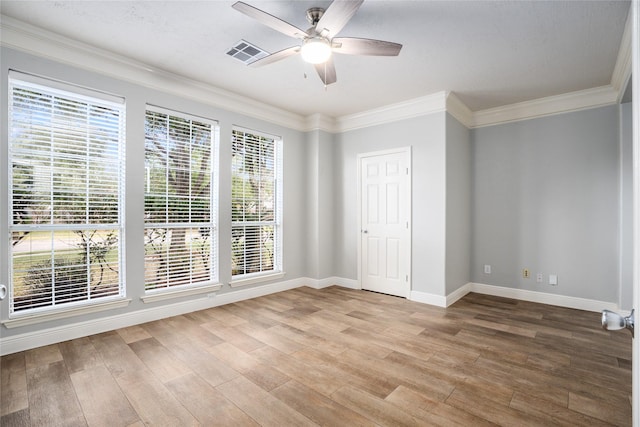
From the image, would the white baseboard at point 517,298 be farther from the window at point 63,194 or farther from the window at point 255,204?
the window at point 63,194

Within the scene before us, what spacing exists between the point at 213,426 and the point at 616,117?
5.34 m

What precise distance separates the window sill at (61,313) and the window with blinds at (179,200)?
1.12ft

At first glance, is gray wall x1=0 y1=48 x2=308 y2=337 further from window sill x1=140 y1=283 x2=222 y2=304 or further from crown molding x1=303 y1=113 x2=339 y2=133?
crown molding x1=303 y1=113 x2=339 y2=133

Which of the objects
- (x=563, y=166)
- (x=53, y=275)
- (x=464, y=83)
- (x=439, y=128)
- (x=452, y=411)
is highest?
(x=464, y=83)

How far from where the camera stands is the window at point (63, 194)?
2.83m

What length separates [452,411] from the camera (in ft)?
6.61

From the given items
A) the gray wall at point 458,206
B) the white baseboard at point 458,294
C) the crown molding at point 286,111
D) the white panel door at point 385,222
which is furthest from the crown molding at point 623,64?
the white baseboard at point 458,294

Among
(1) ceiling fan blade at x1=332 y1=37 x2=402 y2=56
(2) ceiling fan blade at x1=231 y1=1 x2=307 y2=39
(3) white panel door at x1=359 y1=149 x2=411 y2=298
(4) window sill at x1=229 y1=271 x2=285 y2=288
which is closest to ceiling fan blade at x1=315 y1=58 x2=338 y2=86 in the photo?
(1) ceiling fan blade at x1=332 y1=37 x2=402 y2=56

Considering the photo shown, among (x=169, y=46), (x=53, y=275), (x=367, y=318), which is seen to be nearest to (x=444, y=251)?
(x=367, y=318)

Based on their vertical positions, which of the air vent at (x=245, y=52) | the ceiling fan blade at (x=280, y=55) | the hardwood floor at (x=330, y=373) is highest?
the air vent at (x=245, y=52)

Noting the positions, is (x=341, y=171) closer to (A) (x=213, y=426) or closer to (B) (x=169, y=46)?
(B) (x=169, y=46)

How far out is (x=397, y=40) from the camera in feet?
9.68

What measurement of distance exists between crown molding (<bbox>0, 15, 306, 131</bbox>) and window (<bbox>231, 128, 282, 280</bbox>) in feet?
1.34

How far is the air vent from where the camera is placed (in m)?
3.00
